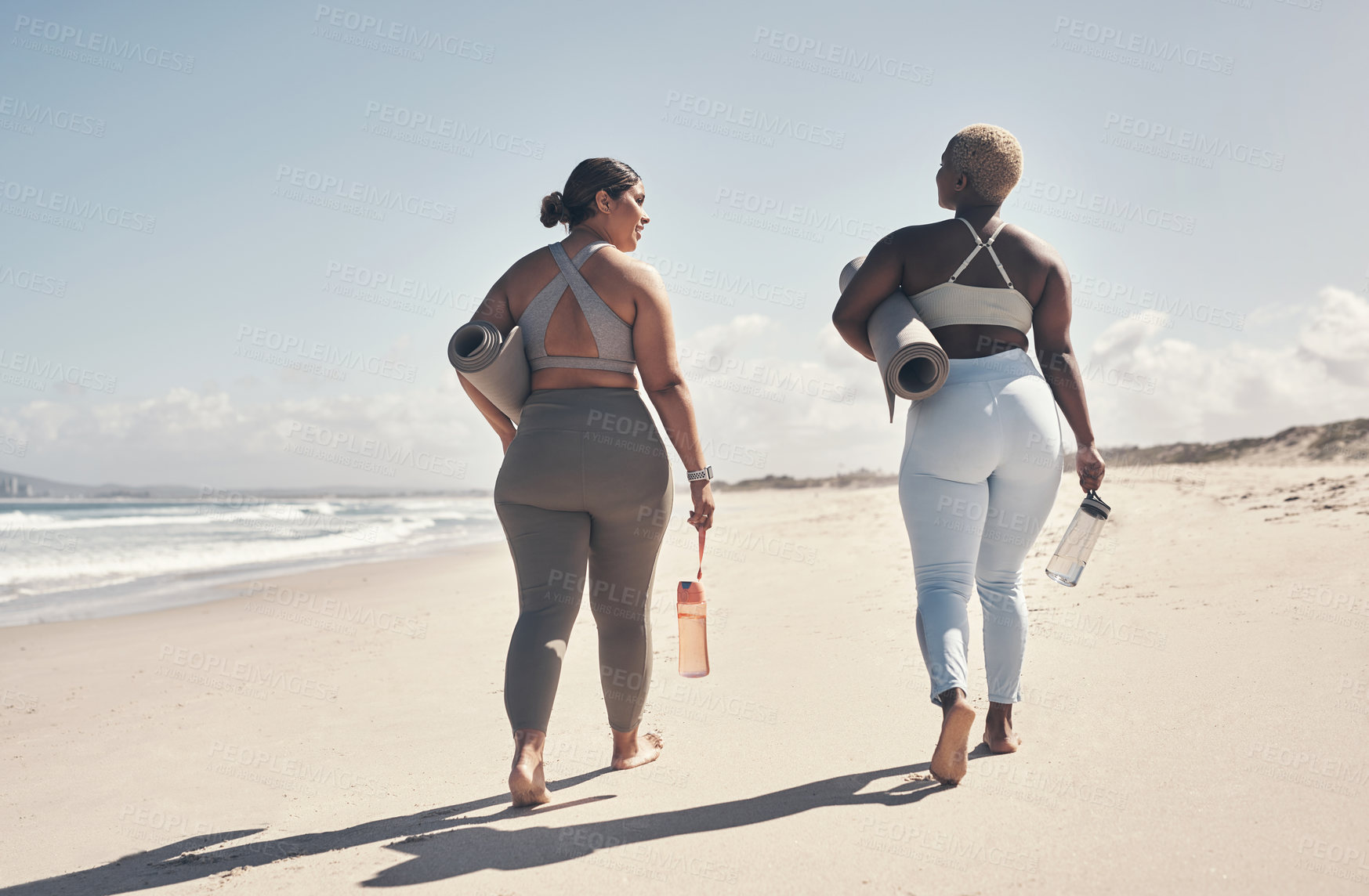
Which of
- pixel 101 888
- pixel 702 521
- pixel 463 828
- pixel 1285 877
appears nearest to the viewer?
pixel 1285 877

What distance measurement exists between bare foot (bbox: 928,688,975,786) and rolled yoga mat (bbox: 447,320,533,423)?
1641 millimetres

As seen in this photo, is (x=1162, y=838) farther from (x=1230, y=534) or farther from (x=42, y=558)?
(x=42, y=558)

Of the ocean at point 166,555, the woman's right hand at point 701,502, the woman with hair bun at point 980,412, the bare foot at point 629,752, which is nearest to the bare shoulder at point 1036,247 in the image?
the woman with hair bun at point 980,412

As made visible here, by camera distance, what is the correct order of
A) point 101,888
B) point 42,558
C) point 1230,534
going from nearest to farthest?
point 101,888, point 1230,534, point 42,558

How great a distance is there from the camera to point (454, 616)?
6.91 metres

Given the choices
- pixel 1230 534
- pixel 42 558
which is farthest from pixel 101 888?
pixel 42 558

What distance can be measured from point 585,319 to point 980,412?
1.29 metres

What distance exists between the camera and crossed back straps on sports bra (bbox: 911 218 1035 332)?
106 inches

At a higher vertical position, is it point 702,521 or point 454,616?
point 702,521

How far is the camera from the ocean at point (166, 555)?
939 cm

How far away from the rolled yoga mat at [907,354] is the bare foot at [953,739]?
903 millimetres

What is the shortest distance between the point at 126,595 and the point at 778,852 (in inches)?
410

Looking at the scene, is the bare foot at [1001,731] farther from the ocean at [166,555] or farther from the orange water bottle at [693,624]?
the ocean at [166,555]

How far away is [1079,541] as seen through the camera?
2.93 meters
